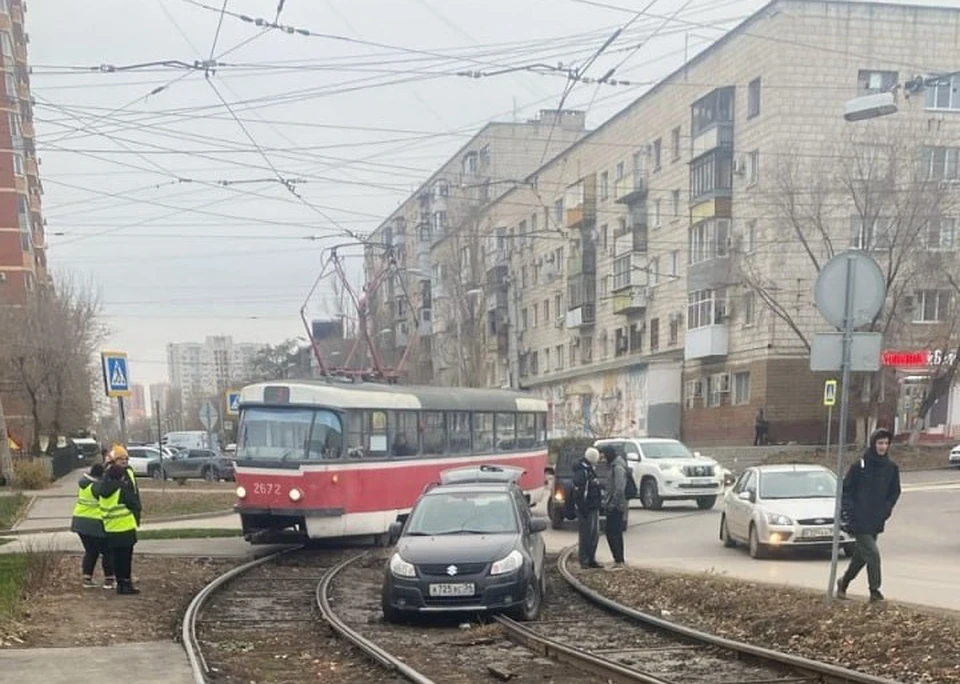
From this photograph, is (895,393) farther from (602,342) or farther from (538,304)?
(538,304)

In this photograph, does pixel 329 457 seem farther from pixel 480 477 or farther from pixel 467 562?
pixel 467 562

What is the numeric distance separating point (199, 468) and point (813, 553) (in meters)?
30.7

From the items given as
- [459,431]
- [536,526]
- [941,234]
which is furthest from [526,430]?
[941,234]

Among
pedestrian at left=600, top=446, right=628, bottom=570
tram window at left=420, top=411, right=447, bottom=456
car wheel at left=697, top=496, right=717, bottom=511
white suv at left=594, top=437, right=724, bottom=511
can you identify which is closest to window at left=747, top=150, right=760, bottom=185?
white suv at left=594, top=437, right=724, bottom=511

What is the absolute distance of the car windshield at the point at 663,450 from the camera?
25000 mm

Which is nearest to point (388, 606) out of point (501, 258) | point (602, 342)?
point (602, 342)

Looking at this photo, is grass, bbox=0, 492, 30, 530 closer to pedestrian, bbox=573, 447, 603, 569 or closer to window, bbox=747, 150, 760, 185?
pedestrian, bbox=573, 447, 603, 569

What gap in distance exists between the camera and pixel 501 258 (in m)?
64.3

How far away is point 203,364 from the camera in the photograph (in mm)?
135500

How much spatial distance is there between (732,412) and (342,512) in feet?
101

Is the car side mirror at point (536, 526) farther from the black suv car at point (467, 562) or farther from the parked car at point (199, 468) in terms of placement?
the parked car at point (199, 468)

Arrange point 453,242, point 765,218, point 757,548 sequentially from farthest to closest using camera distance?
point 453,242, point 765,218, point 757,548

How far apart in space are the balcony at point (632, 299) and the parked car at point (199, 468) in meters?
23.9

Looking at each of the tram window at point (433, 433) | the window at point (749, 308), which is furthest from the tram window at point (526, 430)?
the window at point (749, 308)
